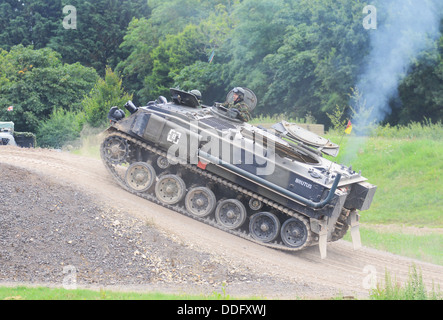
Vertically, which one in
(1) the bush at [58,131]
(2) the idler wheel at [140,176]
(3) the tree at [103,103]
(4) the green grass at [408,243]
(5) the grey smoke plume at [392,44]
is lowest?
(1) the bush at [58,131]

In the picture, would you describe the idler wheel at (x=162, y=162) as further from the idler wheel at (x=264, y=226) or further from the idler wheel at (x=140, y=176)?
the idler wheel at (x=264, y=226)

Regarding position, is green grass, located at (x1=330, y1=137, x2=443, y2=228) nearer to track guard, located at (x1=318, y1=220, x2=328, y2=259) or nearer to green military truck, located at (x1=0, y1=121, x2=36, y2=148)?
track guard, located at (x1=318, y1=220, x2=328, y2=259)

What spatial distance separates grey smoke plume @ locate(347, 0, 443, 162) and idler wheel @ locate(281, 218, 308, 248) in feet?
34.7

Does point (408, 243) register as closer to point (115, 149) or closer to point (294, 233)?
point (294, 233)

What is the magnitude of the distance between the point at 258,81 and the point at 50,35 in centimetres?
2770

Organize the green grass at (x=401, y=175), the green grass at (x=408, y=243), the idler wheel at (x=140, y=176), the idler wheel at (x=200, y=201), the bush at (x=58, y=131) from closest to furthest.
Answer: the idler wheel at (x=200, y=201) < the idler wheel at (x=140, y=176) < the green grass at (x=408, y=243) < the green grass at (x=401, y=175) < the bush at (x=58, y=131)

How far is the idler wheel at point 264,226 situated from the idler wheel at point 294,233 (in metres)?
0.20

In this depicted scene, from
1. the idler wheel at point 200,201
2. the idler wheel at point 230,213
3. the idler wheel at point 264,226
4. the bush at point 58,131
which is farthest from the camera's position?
the bush at point 58,131

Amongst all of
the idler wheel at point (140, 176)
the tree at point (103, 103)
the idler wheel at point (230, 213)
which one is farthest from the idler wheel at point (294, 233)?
the tree at point (103, 103)

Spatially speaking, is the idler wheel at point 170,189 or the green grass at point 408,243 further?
the green grass at point 408,243

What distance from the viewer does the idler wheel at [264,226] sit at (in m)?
16.0

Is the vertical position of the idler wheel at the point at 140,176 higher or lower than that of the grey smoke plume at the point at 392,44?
lower

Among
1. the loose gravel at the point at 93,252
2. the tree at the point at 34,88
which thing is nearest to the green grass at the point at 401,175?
the loose gravel at the point at 93,252

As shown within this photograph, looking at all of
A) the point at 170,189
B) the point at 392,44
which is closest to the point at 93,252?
the point at 170,189
